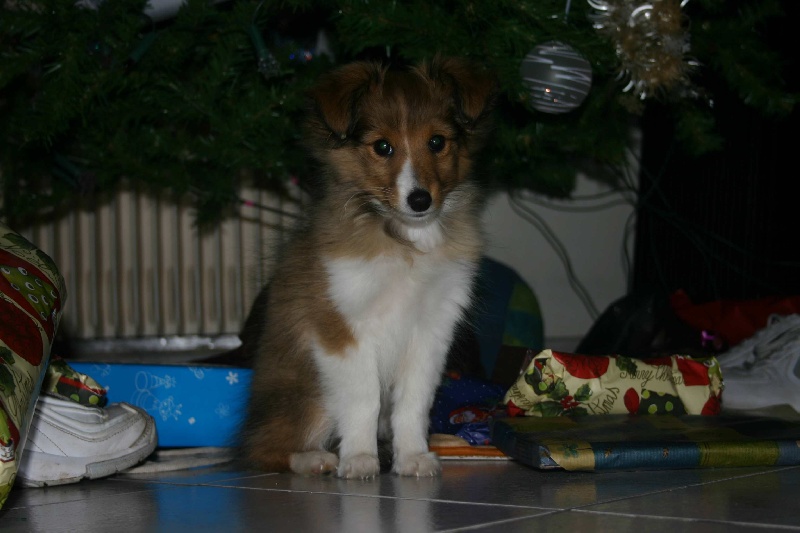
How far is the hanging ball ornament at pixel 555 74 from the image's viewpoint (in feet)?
10.0

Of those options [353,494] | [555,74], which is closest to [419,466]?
[353,494]

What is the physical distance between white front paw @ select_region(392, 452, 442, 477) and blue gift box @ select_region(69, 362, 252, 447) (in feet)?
2.53

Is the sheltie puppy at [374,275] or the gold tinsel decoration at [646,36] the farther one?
the gold tinsel decoration at [646,36]

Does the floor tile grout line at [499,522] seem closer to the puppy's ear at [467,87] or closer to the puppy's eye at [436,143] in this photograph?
the puppy's eye at [436,143]

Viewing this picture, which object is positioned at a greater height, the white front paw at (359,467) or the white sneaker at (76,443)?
the white sneaker at (76,443)

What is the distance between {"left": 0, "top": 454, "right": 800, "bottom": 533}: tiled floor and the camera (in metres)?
1.81

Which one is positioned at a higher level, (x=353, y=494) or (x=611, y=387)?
(x=611, y=387)

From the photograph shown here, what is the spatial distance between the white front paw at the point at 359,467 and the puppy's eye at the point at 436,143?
862 mm

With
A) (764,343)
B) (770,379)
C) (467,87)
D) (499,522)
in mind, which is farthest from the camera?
(764,343)

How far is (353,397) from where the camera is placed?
8.25ft

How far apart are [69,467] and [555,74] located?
188cm

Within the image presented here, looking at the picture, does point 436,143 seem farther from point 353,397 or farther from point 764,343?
point 764,343

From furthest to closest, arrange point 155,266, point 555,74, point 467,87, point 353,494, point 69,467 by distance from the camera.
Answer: point 155,266 → point 555,74 → point 467,87 → point 69,467 → point 353,494

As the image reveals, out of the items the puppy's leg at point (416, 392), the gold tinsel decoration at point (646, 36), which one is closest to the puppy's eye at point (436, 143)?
the puppy's leg at point (416, 392)
